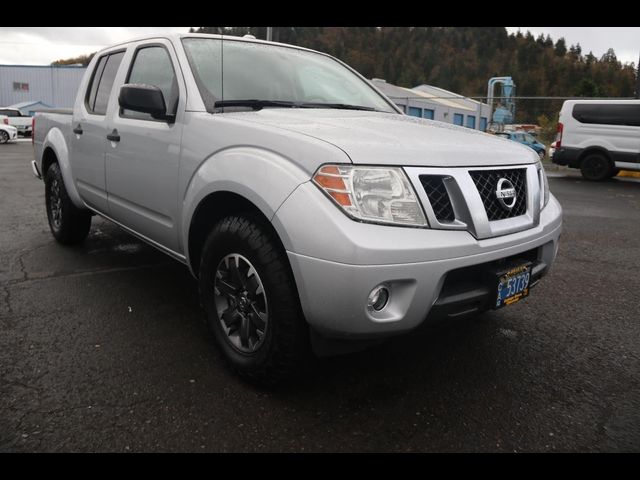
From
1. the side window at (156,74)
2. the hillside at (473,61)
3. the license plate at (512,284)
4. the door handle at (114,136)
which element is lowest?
the license plate at (512,284)

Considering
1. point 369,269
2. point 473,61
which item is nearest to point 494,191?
point 369,269

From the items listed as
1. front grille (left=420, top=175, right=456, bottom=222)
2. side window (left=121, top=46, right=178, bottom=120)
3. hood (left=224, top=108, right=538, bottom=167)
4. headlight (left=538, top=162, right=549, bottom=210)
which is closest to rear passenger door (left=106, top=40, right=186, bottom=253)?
side window (left=121, top=46, right=178, bottom=120)

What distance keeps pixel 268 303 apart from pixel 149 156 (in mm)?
1368

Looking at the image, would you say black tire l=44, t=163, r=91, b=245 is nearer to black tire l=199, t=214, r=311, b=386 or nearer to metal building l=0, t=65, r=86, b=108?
black tire l=199, t=214, r=311, b=386

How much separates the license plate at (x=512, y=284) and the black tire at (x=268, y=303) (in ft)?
2.82

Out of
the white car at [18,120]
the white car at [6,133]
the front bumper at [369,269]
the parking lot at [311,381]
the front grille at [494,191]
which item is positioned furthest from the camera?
the white car at [18,120]

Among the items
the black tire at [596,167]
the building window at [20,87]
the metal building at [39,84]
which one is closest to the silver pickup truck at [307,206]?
the black tire at [596,167]

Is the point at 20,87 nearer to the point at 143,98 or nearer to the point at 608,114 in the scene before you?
the point at 608,114

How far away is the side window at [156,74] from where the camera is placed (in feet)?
9.74

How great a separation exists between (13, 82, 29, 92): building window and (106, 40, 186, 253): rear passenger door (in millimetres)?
49979

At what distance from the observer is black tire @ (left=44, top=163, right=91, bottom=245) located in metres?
4.47

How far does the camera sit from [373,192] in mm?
2049

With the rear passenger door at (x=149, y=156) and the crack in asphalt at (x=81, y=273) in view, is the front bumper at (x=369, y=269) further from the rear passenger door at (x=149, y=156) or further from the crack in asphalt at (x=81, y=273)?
the crack in asphalt at (x=81, y=273)
